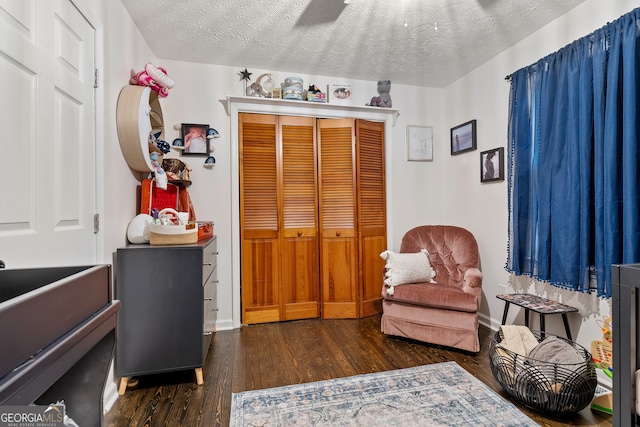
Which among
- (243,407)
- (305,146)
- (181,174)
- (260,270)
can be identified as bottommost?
(243,407)

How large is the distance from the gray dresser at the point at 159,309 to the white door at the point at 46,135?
27 cm

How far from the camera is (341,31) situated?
8.07 ft

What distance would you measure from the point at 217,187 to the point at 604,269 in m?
3.04

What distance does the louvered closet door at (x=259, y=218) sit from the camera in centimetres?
305

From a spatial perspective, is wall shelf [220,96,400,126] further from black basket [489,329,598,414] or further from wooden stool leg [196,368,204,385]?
black basket [489,329,598,414]

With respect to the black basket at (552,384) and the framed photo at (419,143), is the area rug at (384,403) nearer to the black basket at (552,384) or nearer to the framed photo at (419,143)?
the black basket at (552,384)

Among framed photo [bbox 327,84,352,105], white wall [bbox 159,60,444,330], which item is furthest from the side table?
white wall [bbox 159,60,444,330]

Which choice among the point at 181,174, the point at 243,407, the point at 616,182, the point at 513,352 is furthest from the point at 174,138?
the point at 616,182

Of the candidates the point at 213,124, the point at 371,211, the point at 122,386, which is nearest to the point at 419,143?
the point at 371,211

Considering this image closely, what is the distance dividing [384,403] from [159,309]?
57.3 inches

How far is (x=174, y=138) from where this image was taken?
2930 mm

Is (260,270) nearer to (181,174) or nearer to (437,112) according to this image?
(181,174)

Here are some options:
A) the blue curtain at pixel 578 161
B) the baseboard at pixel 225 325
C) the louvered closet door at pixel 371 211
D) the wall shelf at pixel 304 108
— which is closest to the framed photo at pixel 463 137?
the blue curtain at pixel 578 161

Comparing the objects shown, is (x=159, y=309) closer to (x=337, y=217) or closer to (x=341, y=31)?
(x=337, y=217)
